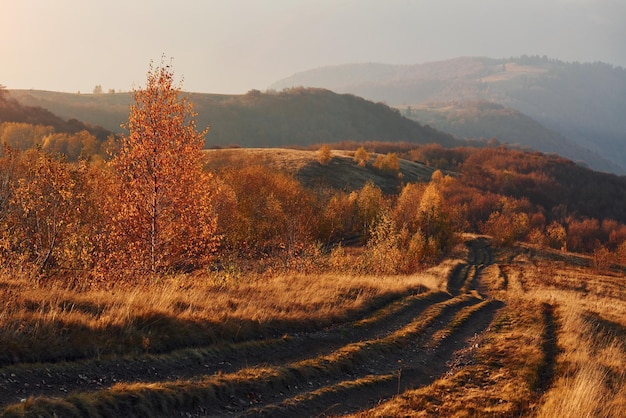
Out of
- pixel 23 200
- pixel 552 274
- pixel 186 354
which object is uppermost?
pixel 23 200

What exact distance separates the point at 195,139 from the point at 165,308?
11835 millimetres

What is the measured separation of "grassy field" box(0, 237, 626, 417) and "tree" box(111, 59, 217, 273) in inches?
118

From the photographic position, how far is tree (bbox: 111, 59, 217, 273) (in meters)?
Answer: 21.4

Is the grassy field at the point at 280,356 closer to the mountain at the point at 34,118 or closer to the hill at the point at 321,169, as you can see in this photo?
the hill at the point at 321,169

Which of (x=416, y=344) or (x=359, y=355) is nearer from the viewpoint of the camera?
(x=359, y=355)

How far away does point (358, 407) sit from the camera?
1219cm

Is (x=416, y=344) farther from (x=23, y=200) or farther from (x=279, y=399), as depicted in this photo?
Result: (x=23, y=200)

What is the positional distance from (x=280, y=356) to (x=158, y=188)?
11.6 metres

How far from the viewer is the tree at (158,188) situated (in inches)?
843

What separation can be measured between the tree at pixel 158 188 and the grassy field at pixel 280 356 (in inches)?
118

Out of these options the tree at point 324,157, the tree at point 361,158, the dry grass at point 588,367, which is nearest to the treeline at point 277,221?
the tree at point 361,158

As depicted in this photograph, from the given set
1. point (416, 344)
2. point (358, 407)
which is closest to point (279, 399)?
point (358, 407)

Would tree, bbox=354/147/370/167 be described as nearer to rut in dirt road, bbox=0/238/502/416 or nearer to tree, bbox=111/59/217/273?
tree, bbox=111/59/217/273

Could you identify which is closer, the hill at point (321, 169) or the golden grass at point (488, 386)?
the golden grass at point (488, 386)
